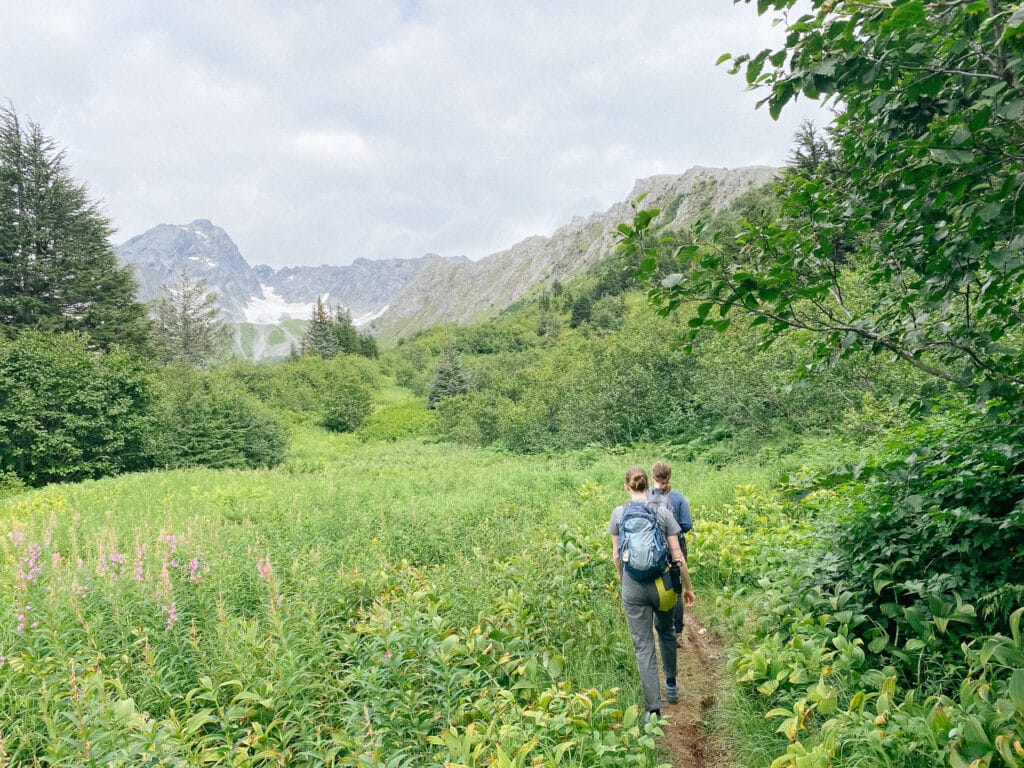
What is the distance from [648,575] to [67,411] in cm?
2255

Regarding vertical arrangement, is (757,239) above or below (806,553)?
above

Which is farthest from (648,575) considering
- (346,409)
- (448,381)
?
(448,381)

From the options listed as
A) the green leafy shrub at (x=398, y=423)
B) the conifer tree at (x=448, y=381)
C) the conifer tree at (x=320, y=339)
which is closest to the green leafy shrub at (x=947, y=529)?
the green leafy shrub at (x=398, y=423)

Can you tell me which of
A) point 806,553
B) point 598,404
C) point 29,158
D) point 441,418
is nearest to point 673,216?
point 441,418

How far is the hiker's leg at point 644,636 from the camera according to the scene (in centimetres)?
387

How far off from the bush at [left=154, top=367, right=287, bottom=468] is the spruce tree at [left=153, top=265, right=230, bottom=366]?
23.5 m

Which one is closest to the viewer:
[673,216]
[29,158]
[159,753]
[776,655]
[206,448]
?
[159,753]

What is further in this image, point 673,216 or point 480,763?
point 673,216

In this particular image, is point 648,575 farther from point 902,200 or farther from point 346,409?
point 346,409

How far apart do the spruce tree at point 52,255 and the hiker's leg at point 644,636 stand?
29.7 metres

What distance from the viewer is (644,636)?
396 cm

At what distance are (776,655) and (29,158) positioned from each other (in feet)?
118

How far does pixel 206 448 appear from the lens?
74.8 feet

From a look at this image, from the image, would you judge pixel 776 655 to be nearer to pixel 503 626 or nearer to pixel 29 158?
pixel 503 626
